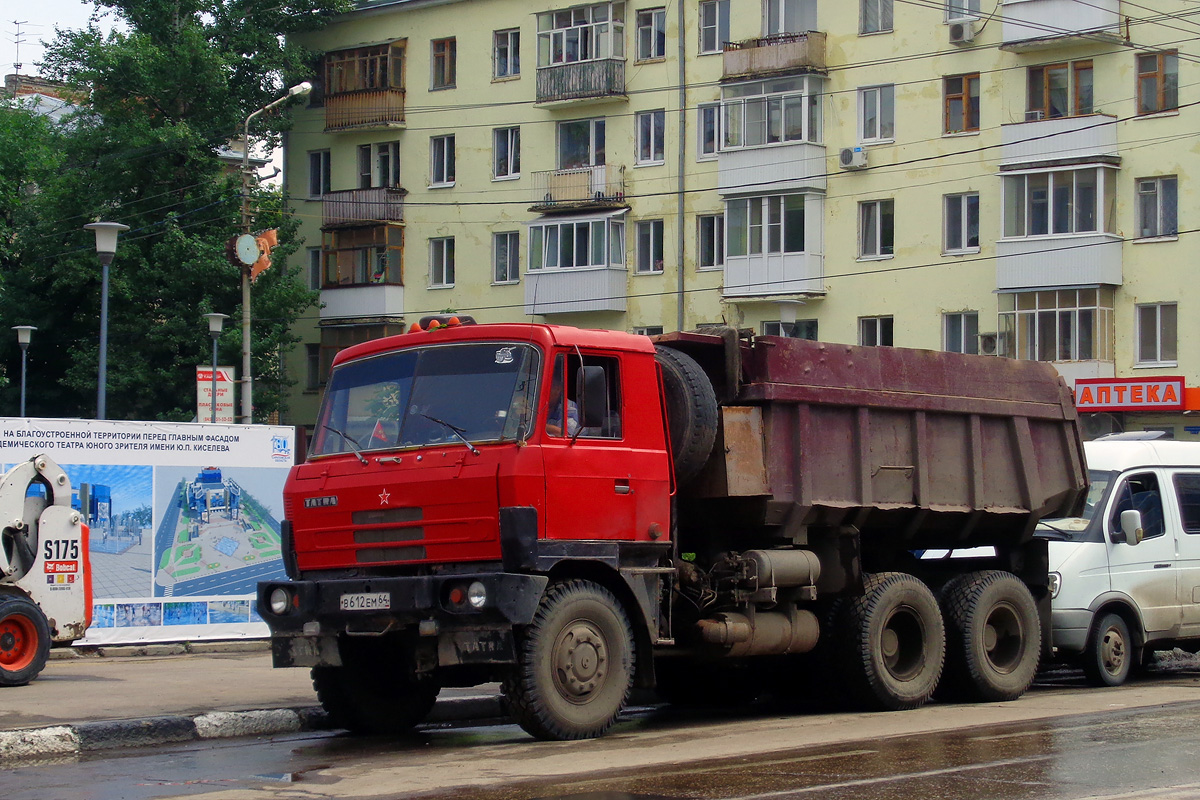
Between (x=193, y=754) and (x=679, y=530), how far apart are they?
12.7 feet

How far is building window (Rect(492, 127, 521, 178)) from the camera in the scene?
164ft

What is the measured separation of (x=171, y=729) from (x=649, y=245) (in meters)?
36.9

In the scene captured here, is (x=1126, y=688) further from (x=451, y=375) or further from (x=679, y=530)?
(x=451, y=375)

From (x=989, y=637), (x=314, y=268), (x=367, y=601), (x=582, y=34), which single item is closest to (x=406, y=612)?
(x=367, y=601)

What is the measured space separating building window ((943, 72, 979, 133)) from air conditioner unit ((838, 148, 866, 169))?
2.28m

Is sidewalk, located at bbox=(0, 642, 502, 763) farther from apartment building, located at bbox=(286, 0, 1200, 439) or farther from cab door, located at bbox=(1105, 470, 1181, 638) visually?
apartment building, located at bbox=(286, 0, 1200, 439)

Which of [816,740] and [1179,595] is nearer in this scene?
[816,740]

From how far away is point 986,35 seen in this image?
40.8m

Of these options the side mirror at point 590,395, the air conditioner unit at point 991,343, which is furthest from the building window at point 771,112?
the side mirror at point 590,395

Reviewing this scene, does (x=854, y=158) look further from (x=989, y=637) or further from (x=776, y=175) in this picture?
(x=989, y=637)

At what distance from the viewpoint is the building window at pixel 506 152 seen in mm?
49938

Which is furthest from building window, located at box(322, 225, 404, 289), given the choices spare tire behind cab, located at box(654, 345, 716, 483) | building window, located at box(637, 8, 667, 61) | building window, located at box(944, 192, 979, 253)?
spare tire behind cab, located at box(654, 345, 716, 483)

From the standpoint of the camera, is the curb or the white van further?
the white van

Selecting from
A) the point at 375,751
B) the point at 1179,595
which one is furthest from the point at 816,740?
the point at 1179,595
